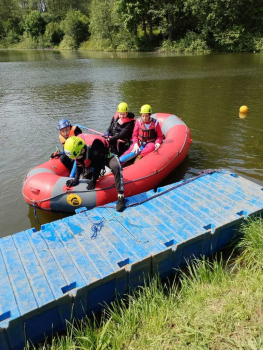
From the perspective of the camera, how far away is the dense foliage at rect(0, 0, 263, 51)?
27.7m

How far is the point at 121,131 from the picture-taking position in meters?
6.66

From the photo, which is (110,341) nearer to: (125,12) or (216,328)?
(216,328)

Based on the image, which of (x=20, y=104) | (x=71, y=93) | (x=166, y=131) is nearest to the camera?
(x=166, y=131)

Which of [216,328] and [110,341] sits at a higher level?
[216,328]

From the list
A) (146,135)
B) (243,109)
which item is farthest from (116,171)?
(243,109)

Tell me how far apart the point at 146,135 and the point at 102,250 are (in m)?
Result: 3.50

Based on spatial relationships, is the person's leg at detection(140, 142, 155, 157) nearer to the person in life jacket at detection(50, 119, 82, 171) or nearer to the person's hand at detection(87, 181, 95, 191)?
the person in life jacket at detection(50, 119, 82, 171)

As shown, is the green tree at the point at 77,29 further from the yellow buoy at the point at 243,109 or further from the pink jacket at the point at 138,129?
the pink jacket at the point at 138,129

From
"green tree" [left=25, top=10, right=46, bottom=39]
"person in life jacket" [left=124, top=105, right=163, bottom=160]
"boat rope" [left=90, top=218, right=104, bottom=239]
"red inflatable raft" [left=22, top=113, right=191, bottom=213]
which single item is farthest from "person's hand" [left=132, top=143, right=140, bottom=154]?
"green tree" [left=25, top=10, right=46, bottom=39]

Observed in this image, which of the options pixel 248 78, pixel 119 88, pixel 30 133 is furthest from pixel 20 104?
pixel 248 78

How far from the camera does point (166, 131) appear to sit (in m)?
7.24

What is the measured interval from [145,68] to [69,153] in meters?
18.6

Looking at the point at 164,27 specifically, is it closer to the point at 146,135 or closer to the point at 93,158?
the point at 146,135

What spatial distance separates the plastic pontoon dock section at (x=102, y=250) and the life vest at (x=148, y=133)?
6.53ft
